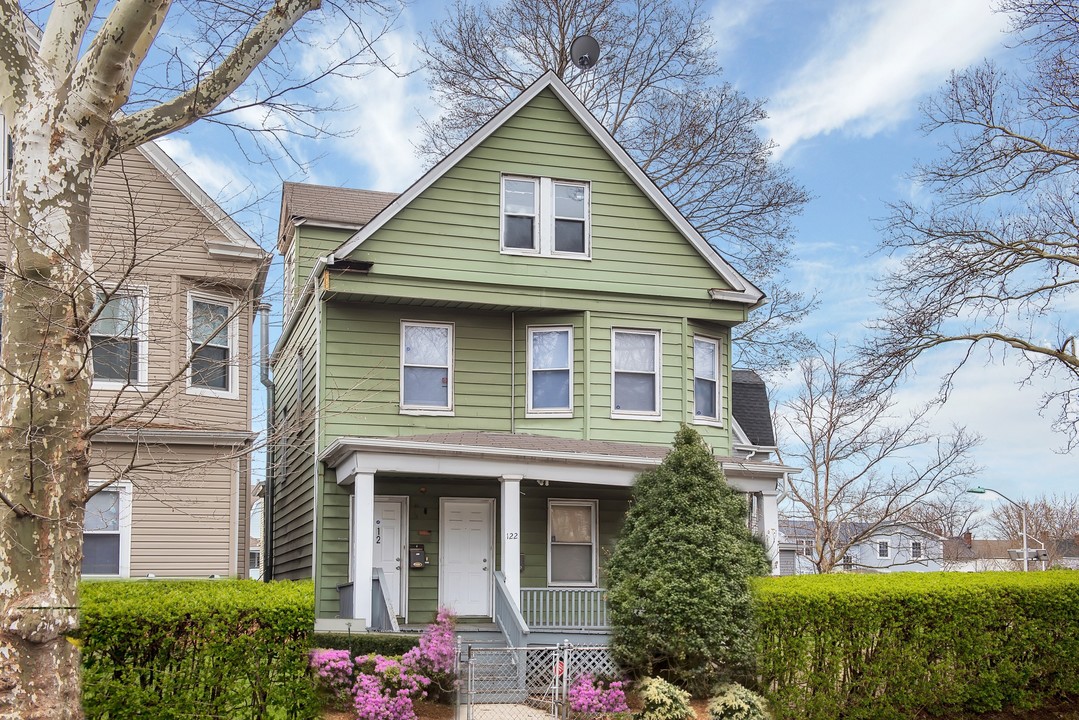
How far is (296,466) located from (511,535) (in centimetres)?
613

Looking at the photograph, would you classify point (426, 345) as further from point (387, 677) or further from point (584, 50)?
point (584, 50)

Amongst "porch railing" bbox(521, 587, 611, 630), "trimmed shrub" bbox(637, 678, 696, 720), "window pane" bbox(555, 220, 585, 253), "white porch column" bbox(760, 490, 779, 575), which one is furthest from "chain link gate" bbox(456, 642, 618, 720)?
"window pane" bbox(555, 220, 585, 253)

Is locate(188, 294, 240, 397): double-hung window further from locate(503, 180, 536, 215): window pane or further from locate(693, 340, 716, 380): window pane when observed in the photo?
locate(693, 340, 716, 380): window pane

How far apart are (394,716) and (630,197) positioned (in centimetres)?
1098

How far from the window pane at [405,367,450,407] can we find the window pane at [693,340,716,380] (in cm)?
472

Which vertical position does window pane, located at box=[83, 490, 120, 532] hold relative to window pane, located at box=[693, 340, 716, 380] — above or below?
below

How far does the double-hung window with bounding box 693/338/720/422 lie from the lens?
20.9 metres

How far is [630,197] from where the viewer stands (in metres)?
20.6

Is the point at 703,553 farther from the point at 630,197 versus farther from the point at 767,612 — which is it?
the point at 630,197

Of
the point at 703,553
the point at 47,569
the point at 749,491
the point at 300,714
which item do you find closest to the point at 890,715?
the point at 703,553

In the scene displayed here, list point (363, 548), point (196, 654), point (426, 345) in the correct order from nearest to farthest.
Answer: point (196, 654) < point (363, 548) < point (426, 345)

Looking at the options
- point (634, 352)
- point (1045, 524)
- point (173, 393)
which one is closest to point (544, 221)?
point (634, 352)

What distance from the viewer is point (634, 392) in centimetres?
2020

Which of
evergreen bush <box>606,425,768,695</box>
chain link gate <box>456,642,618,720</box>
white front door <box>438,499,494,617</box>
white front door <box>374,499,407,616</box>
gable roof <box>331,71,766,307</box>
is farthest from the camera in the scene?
gable roof <box>331,71,766,307</box>
